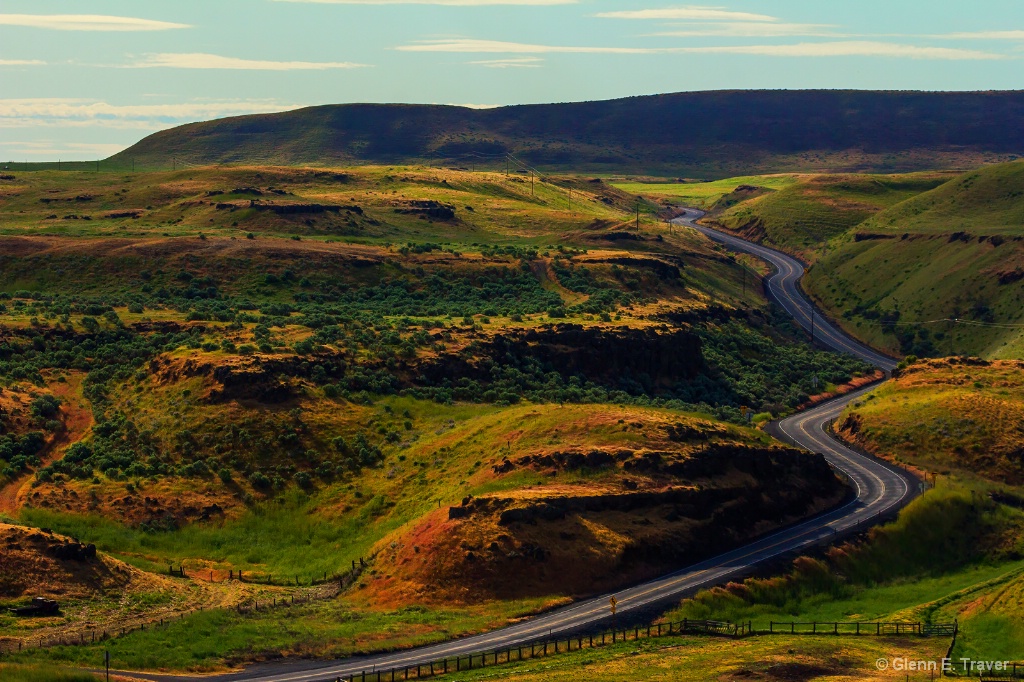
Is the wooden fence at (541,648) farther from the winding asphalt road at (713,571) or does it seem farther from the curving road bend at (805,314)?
the curving road bend at (805,314)

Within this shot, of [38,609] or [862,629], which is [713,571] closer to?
[862,629]

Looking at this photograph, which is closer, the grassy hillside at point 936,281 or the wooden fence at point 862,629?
the wooden fence at point 862,629

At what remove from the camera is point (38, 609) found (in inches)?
2016

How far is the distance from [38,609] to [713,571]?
31666 millimetres

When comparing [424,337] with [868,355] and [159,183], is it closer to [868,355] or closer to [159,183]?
[868,355]

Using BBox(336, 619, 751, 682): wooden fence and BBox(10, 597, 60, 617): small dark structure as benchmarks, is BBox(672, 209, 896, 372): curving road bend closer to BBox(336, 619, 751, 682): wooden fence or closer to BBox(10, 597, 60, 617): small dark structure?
BBox(336, 619, 751, 682): wooden fence

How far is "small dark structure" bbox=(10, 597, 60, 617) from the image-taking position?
5097cm

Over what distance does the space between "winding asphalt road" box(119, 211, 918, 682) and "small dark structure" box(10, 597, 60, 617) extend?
8.11 m

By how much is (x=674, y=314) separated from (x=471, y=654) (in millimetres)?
82418

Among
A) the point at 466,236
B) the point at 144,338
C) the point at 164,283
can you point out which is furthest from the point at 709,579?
the point at 466,236

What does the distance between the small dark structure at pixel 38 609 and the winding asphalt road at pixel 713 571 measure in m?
8.11

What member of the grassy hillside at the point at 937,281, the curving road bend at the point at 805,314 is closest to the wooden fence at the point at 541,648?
the curving road bend at the point at 805,314

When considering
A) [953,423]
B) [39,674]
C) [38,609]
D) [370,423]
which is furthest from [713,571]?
[953,423]

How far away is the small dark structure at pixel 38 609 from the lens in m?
51.0
